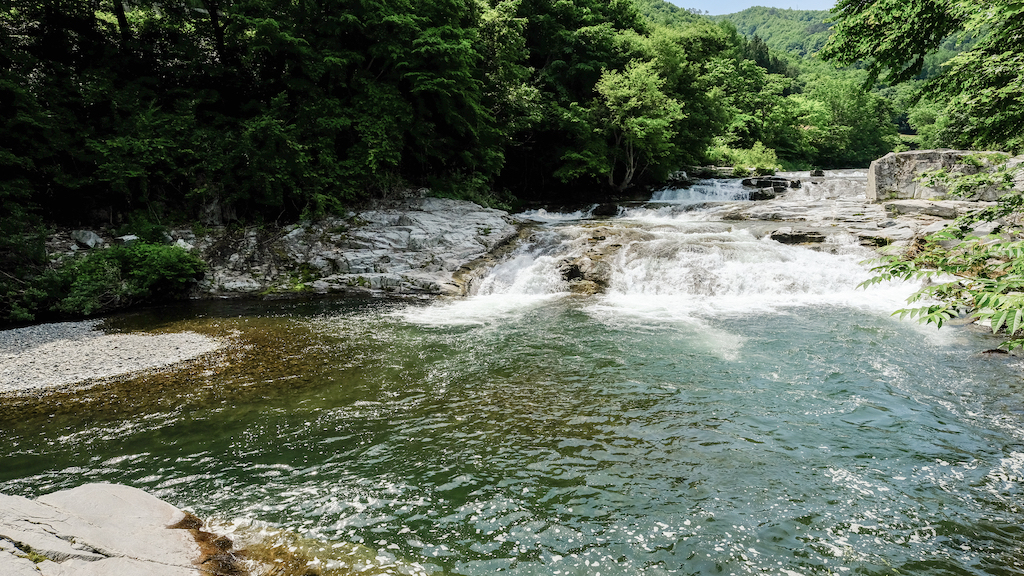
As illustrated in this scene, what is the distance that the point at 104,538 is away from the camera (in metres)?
2.93

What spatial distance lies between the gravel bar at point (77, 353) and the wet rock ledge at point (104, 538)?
5.47 metres

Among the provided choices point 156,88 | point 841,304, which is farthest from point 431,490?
point 156,88

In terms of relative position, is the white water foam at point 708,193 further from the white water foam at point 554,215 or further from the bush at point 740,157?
the bush at point 740,157

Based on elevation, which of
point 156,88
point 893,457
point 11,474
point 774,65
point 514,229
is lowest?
point 893,457

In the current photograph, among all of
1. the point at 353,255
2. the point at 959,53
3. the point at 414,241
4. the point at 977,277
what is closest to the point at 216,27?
the point at 353,255

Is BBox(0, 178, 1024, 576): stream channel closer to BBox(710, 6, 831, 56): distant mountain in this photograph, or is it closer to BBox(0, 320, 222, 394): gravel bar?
BBox(0, 320, 222, 394): gravel bar

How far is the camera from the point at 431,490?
4578 millimetres

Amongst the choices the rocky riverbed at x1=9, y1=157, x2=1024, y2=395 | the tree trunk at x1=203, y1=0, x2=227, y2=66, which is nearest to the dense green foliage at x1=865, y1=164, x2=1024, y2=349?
the rocky riverbed at x1=9, y1=157, x2=1024, y2=395

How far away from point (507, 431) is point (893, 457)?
4120 mm

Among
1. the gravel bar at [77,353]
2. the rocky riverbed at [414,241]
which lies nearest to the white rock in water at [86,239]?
the rocky riverbed at [414,241]

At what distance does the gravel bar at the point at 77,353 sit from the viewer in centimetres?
757

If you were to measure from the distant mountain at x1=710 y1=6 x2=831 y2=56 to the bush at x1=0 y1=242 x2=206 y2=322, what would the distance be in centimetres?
14209

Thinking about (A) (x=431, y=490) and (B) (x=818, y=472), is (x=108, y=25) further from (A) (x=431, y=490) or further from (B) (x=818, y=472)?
(B) (x=818, y=472)

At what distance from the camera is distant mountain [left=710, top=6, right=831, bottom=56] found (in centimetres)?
12437
